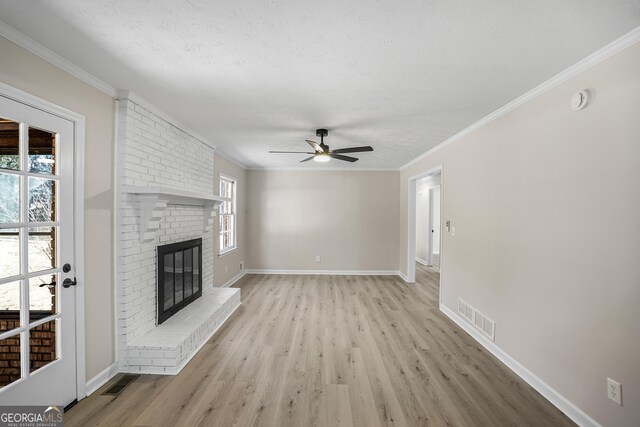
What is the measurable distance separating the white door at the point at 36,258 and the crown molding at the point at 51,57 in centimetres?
35

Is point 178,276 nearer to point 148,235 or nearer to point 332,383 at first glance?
point 148,235

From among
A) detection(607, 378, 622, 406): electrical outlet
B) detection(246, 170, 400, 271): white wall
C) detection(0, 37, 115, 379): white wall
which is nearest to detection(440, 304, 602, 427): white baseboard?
detection(607, 378, 622, 406): electrical outlet

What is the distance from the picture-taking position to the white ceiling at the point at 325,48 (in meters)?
1.35

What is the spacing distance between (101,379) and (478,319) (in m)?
3.70

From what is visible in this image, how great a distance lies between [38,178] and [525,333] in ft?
12.9

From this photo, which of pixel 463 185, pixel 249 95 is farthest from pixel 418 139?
pixel 249 95

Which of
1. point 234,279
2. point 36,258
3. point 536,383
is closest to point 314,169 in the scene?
point 234,279

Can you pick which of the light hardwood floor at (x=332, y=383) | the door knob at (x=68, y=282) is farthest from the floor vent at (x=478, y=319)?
the door knob at (x=68, y=282)

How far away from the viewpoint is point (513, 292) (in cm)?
246

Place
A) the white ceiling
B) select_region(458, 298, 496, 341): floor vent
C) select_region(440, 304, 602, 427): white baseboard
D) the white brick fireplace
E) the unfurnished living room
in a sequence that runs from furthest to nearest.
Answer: select_region(458, 298, 496, 341): floor vent
the white brick fireplace
select_region(440, 304, 602, 427): white baseboard
the unfurnished living room
the white ceiling

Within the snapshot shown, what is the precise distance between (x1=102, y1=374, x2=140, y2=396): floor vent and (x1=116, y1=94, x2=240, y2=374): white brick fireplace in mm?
77

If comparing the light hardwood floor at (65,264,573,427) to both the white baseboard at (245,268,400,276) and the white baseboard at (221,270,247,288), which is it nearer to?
the white baseboard at (221,270,247,288)

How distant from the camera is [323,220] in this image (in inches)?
241

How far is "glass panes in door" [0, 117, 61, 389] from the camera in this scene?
156 cm
